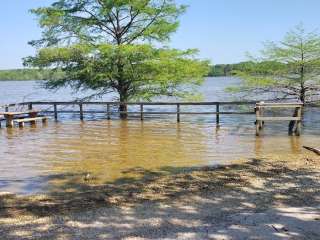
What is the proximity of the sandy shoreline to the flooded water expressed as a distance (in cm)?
145

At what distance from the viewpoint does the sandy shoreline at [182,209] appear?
5719 mm

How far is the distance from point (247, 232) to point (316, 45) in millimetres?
19028

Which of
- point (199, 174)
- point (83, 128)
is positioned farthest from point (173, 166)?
point (83, 128)

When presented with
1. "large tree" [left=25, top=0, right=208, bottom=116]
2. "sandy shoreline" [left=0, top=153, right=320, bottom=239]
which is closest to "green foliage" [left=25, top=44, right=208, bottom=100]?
"large tree" [left=25, top=0, right=208, bottom=116]

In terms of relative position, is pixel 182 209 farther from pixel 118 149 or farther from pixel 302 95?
pixel 302 95

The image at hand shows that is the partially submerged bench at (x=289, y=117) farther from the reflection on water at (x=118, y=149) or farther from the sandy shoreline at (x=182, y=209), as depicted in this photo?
the sandy shoreline at (x=182, y=209)

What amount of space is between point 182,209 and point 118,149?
7690 millimetres

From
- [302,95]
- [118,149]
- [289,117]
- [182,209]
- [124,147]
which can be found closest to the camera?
[182,209]

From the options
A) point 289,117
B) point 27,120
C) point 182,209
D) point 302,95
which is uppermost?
point 302,95

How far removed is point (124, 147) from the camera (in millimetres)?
14734

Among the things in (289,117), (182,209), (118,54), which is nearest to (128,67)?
(118,54)

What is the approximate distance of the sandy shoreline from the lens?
225 inches

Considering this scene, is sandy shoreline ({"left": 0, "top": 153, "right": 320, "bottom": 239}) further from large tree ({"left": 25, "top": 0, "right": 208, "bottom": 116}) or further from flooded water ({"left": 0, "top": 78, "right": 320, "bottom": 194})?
large tree ({"left": 25, "top": 0, "right": 208, "bottom": 116})

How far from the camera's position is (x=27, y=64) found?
2398 cm
